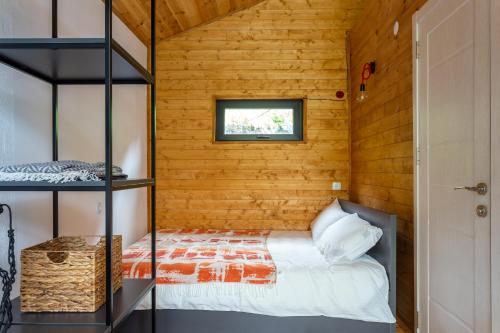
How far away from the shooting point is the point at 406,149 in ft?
8.37

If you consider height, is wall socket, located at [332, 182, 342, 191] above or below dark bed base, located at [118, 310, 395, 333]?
above

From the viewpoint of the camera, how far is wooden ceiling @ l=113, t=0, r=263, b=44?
3.13 metres

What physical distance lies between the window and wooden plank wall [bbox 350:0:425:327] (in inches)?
26.4

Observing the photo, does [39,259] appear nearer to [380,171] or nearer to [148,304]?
[148,304]

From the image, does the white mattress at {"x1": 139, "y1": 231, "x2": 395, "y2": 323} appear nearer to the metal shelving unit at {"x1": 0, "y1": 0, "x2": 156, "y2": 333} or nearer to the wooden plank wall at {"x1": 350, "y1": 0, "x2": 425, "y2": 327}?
the wooden plank wall at {"x1": 350, "y1": 0, "x2": 425, "y2": 327}

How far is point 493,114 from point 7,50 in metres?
2.00

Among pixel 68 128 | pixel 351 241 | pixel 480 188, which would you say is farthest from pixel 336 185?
pixel 68 128

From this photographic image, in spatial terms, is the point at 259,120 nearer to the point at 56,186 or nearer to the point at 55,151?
the point at 55,151

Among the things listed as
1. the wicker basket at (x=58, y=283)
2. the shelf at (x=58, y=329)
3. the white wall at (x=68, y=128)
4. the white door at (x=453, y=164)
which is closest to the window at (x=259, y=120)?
the white wall at (x=68, y=128)

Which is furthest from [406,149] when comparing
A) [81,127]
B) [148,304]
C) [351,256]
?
[81,127]

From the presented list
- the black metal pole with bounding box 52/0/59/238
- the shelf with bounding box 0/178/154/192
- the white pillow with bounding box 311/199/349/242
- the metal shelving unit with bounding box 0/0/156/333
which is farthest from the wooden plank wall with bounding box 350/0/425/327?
the black metal pole with bounding box 52/0/59/238

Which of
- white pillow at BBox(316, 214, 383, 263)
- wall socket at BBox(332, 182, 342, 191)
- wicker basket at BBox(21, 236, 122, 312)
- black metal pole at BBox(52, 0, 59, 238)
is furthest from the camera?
wall socket at BBox(332, 182, 342, 191)

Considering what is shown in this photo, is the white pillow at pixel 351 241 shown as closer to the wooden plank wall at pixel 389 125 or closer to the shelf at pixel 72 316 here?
the wooden plank wall at pixel 389 125

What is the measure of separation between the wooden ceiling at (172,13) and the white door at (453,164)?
2115 mm
